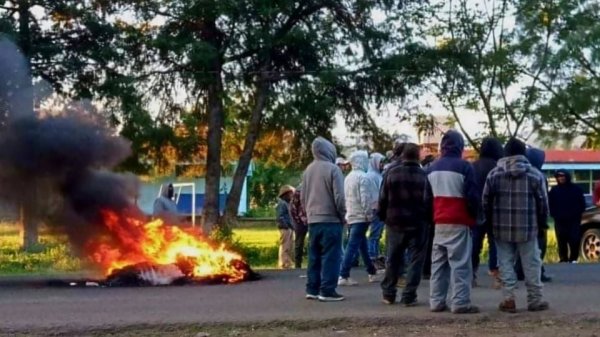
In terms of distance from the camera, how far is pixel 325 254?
10.8 m

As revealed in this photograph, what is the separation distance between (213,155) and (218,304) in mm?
10811

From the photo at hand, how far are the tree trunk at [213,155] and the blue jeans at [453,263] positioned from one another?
446 inches

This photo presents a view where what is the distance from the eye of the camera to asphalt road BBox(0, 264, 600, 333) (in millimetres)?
9648

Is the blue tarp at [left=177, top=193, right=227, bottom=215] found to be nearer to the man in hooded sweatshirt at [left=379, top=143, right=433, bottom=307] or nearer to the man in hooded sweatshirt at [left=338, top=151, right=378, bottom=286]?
the man in hooded sweatshirt at [left=338, top=151, right=378, bottom=286]

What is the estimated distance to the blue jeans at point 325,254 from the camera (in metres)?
10.7

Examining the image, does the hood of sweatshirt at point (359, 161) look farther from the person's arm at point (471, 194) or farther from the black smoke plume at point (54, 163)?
the black smoke plume at point (54, 163)

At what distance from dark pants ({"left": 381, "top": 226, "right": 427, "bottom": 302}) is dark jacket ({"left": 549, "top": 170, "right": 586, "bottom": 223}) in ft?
23.6

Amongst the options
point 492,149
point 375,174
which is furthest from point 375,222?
point 492,149

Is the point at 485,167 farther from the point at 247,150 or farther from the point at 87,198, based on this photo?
the point at 247,150

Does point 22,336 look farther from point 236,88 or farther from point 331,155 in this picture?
point 236,88

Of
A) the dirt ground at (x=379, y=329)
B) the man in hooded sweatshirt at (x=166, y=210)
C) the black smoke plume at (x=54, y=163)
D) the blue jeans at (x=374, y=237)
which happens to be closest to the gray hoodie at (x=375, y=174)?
the blue jeans at (x=374, y=237)

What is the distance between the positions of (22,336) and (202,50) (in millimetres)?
11507

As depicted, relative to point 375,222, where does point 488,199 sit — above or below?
above

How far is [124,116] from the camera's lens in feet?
63.7
